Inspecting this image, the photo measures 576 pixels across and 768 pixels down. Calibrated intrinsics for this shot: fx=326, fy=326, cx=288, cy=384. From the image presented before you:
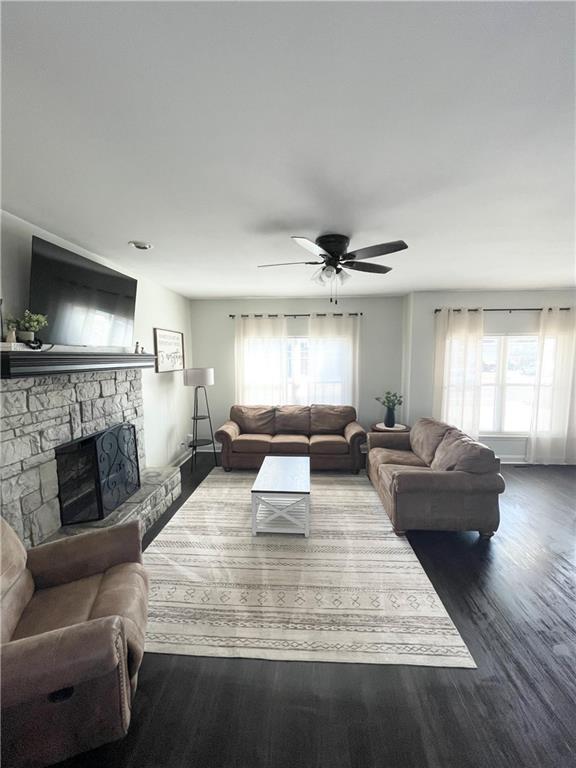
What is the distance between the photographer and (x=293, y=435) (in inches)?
197

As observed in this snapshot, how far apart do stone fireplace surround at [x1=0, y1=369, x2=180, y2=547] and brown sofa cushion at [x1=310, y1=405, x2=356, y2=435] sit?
2.55m

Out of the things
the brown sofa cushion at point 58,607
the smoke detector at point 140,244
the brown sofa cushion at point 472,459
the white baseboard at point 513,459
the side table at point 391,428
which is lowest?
the white baseboard at point 513,459

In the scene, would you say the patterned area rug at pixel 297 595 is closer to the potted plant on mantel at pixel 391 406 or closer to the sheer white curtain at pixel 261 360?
the potted plant on mantel at pixel 391 406

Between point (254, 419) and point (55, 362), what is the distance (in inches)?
125

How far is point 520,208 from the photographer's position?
206 centimetres

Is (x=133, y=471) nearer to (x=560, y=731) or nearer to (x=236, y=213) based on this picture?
(x=236, y=213)

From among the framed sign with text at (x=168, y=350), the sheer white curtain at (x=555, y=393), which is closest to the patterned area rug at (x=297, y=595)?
the framed sign with text at (x=168, y=350)

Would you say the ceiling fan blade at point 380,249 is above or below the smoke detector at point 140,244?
below

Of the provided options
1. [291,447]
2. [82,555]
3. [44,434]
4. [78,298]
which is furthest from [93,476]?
[291,447]

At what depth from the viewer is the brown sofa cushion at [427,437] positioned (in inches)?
142

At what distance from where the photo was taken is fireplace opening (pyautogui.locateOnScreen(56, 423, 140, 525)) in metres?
2.57

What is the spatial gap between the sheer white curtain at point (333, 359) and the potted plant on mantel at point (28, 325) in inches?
149

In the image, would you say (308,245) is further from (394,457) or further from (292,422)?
(292,422)

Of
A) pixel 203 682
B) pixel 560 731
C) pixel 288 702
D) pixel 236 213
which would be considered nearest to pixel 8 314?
pixel 236 213
